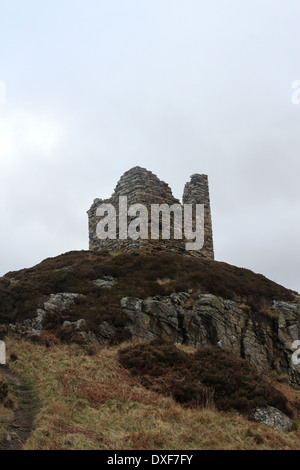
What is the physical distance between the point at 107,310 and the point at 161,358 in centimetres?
461

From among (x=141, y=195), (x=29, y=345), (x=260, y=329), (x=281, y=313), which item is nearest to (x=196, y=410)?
(x=29, y=345)

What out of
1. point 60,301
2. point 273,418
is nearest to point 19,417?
point 273,418

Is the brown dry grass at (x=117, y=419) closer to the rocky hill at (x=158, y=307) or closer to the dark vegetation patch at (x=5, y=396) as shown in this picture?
the dark vegetation patch at (x=5, y=396)

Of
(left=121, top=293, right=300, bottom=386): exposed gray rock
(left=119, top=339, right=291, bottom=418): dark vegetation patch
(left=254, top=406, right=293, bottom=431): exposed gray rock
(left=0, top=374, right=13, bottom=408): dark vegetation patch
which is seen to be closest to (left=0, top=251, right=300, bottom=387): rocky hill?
(left=121, top=293, right=300, bottom=386): exposed gray rock

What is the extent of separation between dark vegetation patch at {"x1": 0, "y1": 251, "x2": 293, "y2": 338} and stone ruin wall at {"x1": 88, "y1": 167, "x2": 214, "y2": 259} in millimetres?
2069

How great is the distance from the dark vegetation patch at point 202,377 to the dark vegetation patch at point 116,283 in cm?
285

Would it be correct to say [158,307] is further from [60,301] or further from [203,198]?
[203,198]

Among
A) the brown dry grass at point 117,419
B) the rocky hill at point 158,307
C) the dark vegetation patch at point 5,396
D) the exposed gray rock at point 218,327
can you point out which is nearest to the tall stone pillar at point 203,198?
the rocky hill at point 158,307

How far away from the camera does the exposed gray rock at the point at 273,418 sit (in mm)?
9992

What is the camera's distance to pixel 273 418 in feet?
Result: 33.5

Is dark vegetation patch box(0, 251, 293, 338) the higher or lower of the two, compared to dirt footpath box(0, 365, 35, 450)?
higher

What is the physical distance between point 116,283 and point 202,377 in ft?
29.8

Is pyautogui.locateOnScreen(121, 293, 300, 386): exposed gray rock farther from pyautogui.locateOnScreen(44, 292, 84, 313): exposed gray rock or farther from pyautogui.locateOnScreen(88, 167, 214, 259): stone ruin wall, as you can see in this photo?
pyautogui.locateOnScreen(88, 167, 214, 259): stone ruin wall

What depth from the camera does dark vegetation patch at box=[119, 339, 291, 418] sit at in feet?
35.5
